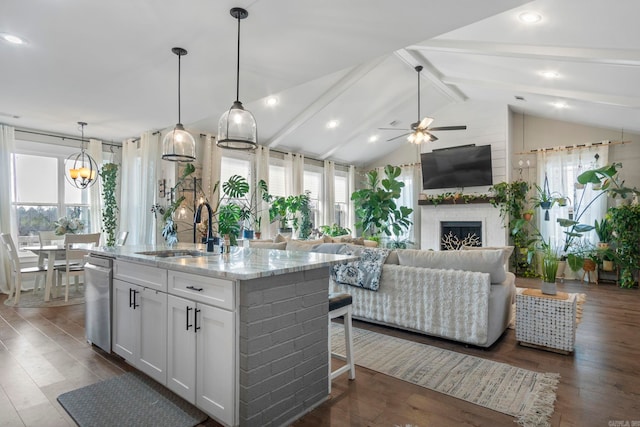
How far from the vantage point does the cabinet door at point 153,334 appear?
7.55ft

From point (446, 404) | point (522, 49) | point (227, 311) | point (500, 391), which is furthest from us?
point (522, 49)

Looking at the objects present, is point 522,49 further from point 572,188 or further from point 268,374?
point 268,374

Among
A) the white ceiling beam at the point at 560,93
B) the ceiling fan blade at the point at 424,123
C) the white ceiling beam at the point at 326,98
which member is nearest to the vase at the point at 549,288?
the ceiling fan blade at the point at 424,123

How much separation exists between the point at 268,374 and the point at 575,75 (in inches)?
203

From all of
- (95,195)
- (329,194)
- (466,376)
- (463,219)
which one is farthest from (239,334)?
(329,194)

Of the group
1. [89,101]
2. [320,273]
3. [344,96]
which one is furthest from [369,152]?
[320,273]

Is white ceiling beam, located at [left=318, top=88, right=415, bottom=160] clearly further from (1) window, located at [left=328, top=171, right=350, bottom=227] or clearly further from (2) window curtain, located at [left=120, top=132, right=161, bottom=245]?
(2) window curtain, located at [left=120, top=132, right=161, bottom=245]

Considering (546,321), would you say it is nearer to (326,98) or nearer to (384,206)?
(326,98)

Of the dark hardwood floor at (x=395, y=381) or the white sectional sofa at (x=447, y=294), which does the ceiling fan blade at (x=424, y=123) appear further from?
the dark hardwood floor at (x=395, y=381)

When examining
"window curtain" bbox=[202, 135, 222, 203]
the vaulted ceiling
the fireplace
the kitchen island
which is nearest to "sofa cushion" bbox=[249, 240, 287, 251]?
"window curtain" bbox=[202, 135, 222, 203]

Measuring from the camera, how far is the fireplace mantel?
7266 millimetres

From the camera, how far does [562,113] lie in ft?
21.2

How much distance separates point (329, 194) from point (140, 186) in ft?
14.8

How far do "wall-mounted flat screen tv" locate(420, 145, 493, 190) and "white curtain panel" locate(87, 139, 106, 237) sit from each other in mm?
6764
